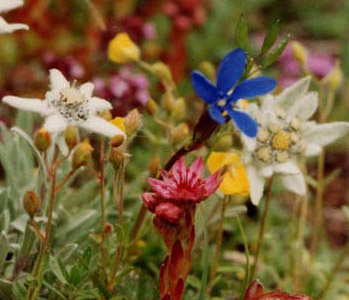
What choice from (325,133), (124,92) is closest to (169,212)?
(325,133)

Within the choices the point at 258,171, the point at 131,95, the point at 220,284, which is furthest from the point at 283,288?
the point at 131,95

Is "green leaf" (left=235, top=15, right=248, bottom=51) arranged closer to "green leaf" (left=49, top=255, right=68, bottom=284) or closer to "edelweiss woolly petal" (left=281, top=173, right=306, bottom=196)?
"edelweiss woolly petal" (left=281, top=173, right=306, bottom=196)

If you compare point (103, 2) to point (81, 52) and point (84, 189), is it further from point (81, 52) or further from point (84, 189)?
point (84, 189)

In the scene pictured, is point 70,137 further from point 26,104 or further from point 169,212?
point 169,212

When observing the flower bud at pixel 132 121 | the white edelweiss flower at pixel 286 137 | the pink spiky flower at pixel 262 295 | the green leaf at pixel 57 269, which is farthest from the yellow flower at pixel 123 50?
the pink spiky flower at pixel 262 295

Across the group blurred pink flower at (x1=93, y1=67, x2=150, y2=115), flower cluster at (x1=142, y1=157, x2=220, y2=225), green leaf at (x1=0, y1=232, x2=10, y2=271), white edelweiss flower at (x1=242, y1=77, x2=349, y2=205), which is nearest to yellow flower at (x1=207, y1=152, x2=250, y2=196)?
white edelweiss flower at (x1=242, y1=77, x2=349, y2=205)

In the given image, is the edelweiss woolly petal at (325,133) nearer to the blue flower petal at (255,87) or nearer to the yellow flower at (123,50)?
the blue flower petal at (255,87)
